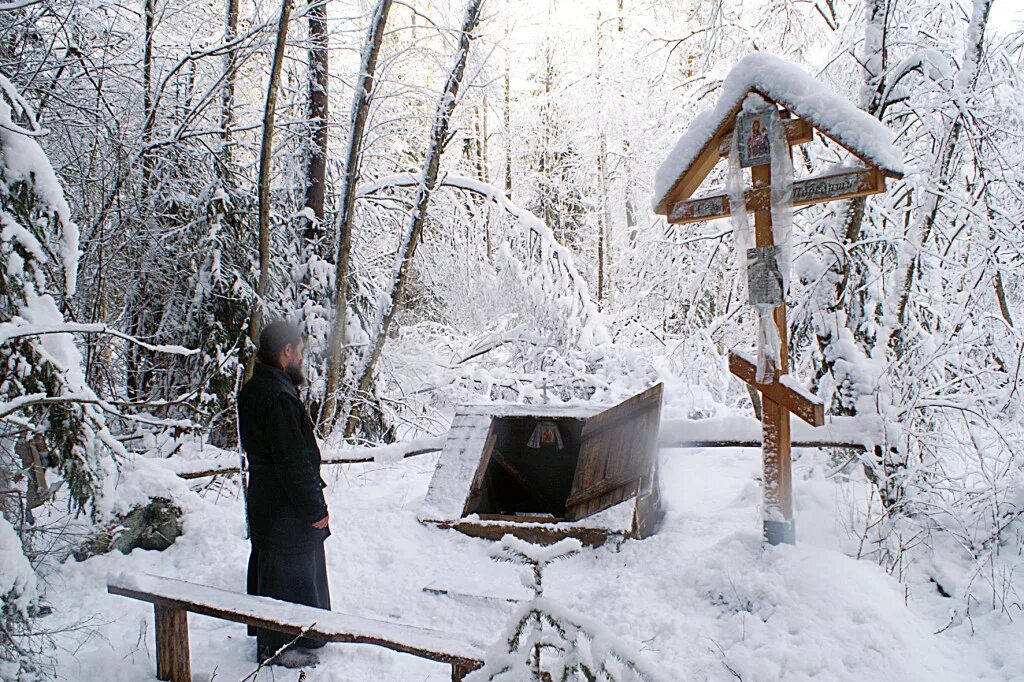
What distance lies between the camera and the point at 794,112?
3869 mm

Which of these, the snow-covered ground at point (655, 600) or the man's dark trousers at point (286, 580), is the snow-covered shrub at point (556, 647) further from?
the man's dark trousers at point (286, 580)

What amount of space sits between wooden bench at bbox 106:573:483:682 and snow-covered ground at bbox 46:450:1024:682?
27 cm

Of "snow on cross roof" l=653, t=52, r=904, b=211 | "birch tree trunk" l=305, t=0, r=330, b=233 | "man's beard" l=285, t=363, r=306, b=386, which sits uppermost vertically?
"birch tree trunk" l=305, t=0, r=330, b=233

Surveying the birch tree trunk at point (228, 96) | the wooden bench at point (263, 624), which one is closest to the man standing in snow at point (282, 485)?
the wooden bench at point (263, 624)

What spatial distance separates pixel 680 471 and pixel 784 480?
3.23 metres

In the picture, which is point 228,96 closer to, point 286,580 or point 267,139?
point 267,139

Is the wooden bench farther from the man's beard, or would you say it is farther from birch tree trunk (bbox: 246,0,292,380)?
birch tree trunk (bbox: 246,0,292,380)

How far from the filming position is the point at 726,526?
5.14 meters

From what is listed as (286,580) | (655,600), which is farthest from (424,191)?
(655,600)

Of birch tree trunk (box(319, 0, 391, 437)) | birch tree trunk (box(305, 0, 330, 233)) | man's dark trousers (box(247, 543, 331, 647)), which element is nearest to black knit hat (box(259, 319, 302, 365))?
man's dark trousers (box(247, 543, 331, 647))

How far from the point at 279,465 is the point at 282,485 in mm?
110

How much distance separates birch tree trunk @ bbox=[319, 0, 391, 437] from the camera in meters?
6.89

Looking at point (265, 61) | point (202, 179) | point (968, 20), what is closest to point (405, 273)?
point (202, 179)

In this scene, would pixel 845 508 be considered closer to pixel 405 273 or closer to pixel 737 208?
pixel 737 208
